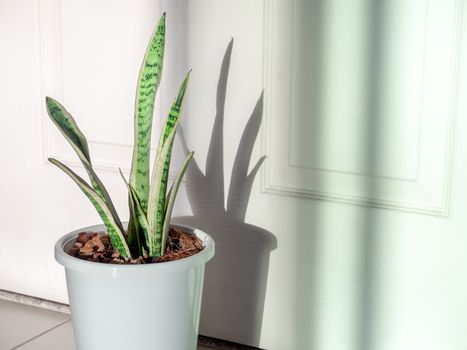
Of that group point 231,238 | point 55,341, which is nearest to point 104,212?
point 231,238

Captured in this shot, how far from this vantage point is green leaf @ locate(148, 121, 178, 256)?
3.69ft

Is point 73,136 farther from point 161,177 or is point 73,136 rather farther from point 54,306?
point 54,306

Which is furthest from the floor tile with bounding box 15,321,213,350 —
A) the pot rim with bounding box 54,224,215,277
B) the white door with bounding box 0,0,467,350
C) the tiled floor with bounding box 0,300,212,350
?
the pot rim with bounding box 54,224,215,277

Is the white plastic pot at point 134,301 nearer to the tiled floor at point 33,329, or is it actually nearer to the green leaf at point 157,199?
the green leaf at point 157,199

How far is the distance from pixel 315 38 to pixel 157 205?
360 mm

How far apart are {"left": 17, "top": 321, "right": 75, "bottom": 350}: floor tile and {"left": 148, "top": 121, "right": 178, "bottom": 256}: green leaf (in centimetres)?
38

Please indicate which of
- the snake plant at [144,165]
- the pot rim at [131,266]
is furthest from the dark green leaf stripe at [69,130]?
the pot rim at [131,266]

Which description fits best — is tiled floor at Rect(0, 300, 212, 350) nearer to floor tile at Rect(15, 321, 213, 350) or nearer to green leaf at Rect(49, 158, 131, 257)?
floor tile at Rect(15, 321, 213, 350)

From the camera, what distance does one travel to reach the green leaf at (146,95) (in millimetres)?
1128

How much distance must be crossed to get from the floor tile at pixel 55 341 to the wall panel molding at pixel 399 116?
0.46m

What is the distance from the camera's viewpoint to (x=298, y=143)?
129 cm

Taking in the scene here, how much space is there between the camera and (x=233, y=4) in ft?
4.25

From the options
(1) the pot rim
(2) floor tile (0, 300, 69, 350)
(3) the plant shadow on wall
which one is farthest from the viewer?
(2) floor tile (0, 300, 69, 350)

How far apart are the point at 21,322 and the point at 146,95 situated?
612 mm
